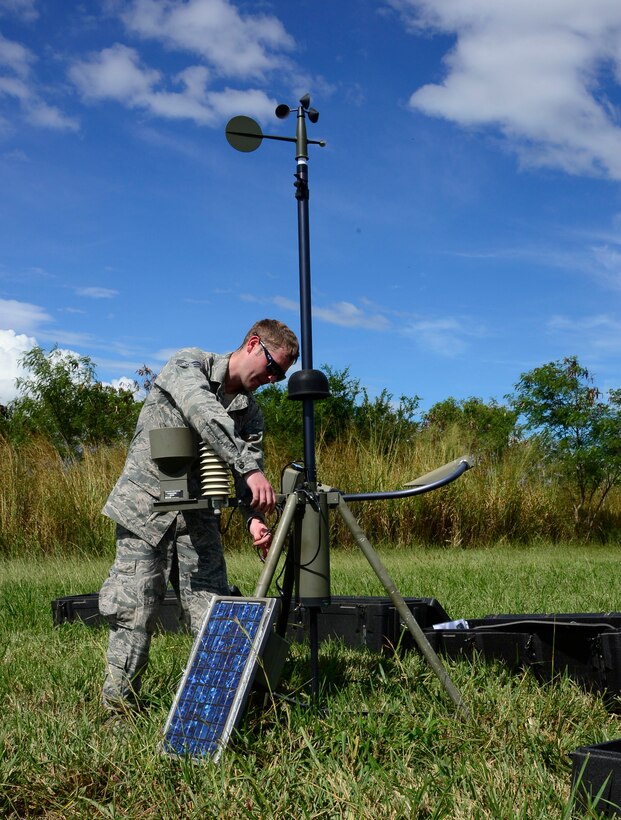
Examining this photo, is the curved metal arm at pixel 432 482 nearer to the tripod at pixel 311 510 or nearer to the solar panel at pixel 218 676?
the tripod at pixel 311 510

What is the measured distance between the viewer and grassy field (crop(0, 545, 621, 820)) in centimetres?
253

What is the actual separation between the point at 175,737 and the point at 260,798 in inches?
21.1

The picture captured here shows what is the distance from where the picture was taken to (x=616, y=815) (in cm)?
231

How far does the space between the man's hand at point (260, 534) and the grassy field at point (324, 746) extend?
61 cm

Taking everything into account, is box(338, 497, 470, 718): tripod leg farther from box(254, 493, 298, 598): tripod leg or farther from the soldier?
the soldier

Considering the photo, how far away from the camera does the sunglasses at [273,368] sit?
3590 mm

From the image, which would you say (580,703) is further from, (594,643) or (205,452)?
(205,452)

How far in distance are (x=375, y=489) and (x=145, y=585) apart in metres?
8.77

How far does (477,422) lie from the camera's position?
32.8 metres

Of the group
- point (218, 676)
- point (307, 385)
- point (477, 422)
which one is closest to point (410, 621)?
point (218, 676)

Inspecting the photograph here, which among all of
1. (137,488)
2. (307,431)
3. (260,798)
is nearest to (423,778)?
(260,798)

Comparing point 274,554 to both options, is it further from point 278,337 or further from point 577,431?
point 577,431

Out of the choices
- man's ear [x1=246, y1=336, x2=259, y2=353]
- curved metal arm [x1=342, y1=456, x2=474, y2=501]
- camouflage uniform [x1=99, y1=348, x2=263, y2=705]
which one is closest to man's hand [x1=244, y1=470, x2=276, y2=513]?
camouflage uniform [x1=99, y1=348, x2=263, y2=705]

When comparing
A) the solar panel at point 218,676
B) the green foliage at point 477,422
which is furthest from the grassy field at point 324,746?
the green foliage at point 477,422
